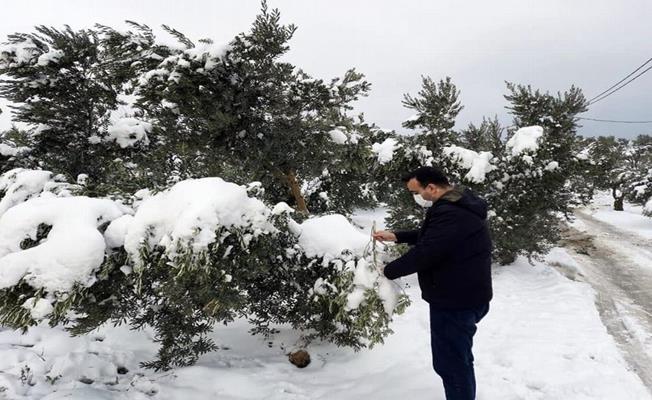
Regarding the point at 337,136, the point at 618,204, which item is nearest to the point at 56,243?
the point at 337,136

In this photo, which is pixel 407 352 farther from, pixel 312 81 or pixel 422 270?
pixel 312 81

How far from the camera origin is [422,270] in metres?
3.02

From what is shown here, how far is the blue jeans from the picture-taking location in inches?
117

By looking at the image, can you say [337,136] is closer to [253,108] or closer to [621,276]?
[253,108]

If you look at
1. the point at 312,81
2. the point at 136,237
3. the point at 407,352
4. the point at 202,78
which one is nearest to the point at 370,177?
the point at 312,81

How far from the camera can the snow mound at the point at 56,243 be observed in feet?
8.11

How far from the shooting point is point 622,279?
9656 millimetres

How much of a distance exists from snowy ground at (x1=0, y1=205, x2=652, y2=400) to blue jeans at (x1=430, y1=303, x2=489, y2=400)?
2.13 feet

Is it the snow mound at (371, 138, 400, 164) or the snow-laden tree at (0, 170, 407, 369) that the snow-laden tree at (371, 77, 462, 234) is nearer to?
the snow mound at (371, 138, 400, 164)

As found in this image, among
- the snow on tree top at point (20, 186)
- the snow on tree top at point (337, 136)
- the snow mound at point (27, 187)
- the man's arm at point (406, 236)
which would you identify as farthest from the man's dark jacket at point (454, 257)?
the snow on tree top at point (337, 136)

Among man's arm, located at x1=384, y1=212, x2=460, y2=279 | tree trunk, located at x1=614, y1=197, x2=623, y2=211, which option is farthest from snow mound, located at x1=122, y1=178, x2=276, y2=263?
tree trunk, located at x1=614, y1=197, x2=623, y2=211

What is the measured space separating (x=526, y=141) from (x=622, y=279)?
186 inches

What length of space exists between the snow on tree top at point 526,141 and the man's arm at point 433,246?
795cm

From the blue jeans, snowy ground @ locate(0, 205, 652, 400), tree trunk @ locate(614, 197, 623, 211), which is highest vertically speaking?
tree trunk @ locate(614, 197, 623, 211)
